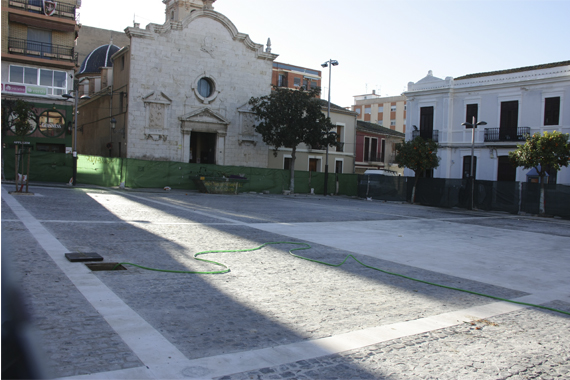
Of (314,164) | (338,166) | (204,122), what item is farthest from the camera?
(338,166)

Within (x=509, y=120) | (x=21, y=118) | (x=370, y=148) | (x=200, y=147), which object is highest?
(x=509, y=120)

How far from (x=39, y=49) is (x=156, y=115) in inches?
396

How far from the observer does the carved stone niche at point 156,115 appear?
3222 centimetres

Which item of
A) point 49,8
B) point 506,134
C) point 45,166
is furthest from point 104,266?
point 49,8

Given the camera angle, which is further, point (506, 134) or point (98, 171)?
point (506, 134)

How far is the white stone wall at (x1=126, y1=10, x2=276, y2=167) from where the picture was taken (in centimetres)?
3200

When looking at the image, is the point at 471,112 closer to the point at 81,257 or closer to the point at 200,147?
the point at 200,147

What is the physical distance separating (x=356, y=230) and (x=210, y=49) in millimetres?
26146

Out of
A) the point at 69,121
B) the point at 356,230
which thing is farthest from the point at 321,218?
the point at 69,121

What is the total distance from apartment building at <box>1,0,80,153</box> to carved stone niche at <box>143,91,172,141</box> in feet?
19.1

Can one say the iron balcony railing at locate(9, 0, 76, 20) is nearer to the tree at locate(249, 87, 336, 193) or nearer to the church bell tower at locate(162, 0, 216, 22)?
the church bell tower at locate(162, 0, 216, 22)

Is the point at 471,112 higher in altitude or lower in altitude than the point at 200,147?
higher

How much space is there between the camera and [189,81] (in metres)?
33.8

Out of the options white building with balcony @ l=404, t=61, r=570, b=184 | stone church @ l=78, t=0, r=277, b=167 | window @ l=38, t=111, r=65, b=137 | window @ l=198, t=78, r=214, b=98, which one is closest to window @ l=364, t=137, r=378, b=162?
white building with balcony @ l=404, t=61, r=570, b=184
